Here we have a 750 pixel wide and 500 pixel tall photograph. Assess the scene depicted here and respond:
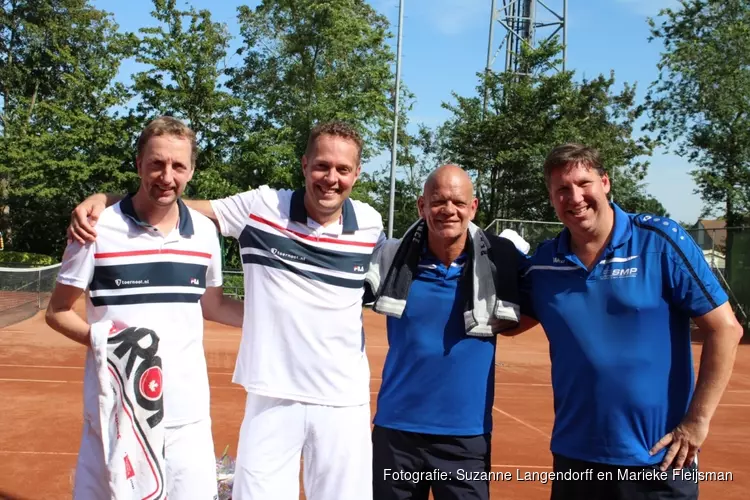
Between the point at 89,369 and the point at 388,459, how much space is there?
53.0 inches

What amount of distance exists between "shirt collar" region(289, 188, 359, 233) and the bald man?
272 mm

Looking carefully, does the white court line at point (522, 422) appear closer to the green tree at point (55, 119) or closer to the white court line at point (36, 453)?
the white court line at point (36, 453)

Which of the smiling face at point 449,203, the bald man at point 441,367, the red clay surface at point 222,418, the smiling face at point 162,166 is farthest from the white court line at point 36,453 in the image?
the smiling face at point 449,203

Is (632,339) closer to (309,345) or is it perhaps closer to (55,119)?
(309,345)

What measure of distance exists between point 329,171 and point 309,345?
776mm

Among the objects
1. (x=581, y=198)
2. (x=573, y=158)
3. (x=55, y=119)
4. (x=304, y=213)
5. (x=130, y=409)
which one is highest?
(x=55, y=119)

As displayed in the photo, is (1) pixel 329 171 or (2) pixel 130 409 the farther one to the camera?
(1) pixel 329 171

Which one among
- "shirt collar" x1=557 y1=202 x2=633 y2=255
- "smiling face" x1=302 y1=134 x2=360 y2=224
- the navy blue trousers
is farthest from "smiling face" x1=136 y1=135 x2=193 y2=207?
"shirt collar" x1=557 y1=202 x2=633 y2=255

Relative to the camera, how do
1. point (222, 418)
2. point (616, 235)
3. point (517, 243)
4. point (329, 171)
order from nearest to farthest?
point (616, 235) → point (329, 171) → point (517, 243) → point (222, 418)

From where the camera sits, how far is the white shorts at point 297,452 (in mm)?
3186

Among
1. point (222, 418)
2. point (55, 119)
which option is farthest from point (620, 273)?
point (55, 119)

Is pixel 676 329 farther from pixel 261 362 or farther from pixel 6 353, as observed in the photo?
pixel 6 353

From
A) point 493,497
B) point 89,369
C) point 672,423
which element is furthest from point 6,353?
point 672,423

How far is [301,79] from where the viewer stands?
28422mm
